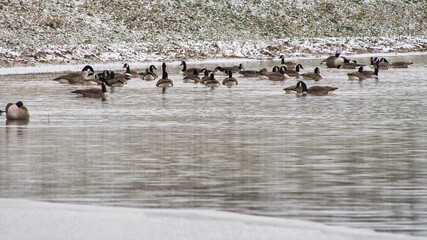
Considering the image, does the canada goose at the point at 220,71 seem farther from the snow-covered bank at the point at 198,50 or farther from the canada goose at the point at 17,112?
the canada goose at the point at 17,112

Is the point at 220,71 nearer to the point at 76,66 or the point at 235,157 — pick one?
the point at 76,66

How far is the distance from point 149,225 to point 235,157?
6302 mm

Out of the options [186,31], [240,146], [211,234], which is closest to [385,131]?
[240,146]

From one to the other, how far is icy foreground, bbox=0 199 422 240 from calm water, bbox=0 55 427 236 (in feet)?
1.81

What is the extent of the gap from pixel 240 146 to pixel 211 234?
27.3 feet

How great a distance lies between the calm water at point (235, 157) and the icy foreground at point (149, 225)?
55 centimetres

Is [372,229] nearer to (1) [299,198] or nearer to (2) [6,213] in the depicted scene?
(1) [299,198]

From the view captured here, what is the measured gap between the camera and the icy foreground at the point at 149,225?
854cm

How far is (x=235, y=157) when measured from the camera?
15.2m

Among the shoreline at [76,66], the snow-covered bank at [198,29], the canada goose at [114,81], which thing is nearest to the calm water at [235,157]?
the canada goose at [114,81]

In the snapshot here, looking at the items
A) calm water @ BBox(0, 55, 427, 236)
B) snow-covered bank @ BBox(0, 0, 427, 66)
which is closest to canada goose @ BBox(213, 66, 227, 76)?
calm water @ BBox(0, 55, 427, 236)

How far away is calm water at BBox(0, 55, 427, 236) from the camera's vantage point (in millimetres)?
10750

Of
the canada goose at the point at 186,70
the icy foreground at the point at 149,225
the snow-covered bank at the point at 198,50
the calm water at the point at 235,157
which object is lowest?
the calm water at the point at 235,157

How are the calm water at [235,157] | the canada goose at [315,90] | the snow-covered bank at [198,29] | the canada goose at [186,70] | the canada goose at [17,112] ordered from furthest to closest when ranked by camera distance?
1. the snow-covered bank at [198,29]
2. the canada goose at [186,70]
3. the canada goose at [315,90]
4. the canada goose at [17,112]
5. the calm water at [235,157]
